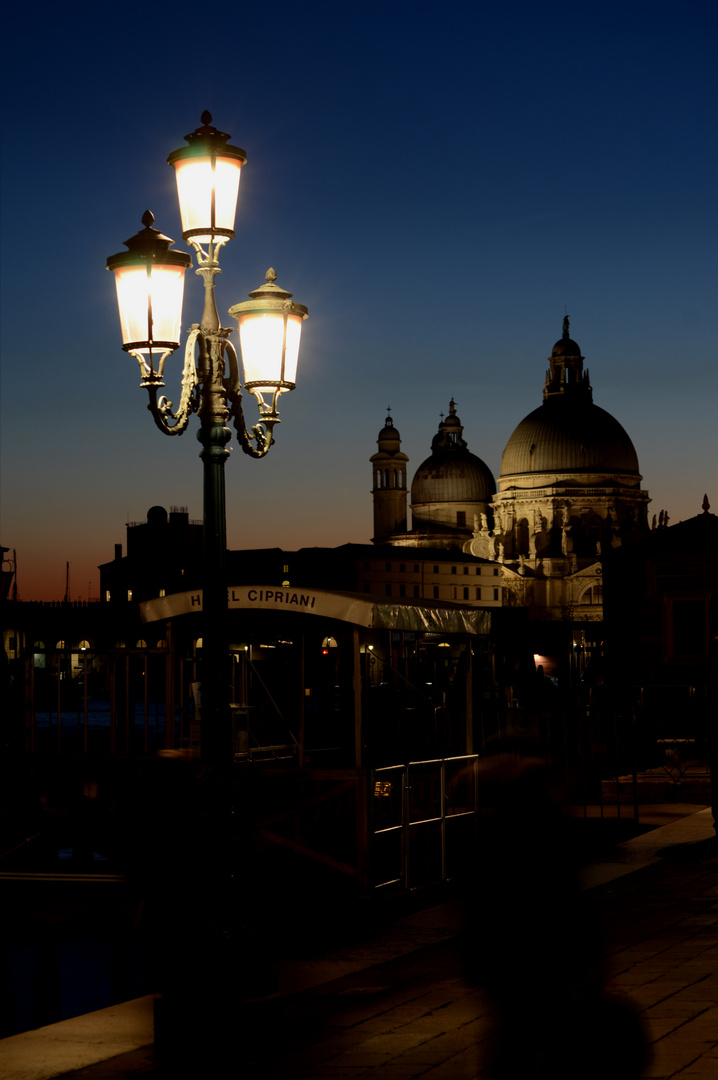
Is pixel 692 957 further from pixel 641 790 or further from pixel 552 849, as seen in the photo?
pixel 641 790

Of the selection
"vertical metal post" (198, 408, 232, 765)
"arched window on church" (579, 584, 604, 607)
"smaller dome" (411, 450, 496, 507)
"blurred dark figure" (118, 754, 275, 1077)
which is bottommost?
"blurred dark figure" (118, 754, 275, 1077)

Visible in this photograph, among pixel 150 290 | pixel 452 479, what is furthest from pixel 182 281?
pixel 452 479

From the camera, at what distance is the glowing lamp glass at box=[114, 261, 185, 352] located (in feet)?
26.8

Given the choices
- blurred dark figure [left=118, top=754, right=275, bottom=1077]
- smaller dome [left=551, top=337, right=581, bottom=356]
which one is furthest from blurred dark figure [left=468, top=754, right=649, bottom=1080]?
smaller dome [left=551, top=337, right=581, bottom=356]

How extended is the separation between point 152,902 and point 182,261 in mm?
3621

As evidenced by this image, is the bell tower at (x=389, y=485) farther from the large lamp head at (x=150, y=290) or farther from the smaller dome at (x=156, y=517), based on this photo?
the large lamp head at (x=150, y=290)

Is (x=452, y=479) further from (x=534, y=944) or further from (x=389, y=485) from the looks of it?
(x=534, y=944)

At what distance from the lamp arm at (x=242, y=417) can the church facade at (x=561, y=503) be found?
12009 centimetres

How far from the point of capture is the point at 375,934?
9305mm

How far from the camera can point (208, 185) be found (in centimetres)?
805

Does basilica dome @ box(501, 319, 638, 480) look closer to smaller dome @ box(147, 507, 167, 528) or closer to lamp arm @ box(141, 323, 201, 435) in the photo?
smaller dome @ box(147, 507, 167, 528)

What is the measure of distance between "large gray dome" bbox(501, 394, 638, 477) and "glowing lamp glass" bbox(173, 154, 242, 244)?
13056 centimetres

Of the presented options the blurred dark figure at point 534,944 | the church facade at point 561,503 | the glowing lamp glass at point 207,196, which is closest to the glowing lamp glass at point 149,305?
the glowing lamp glass at point 207,196

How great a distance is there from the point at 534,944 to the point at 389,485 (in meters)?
159
